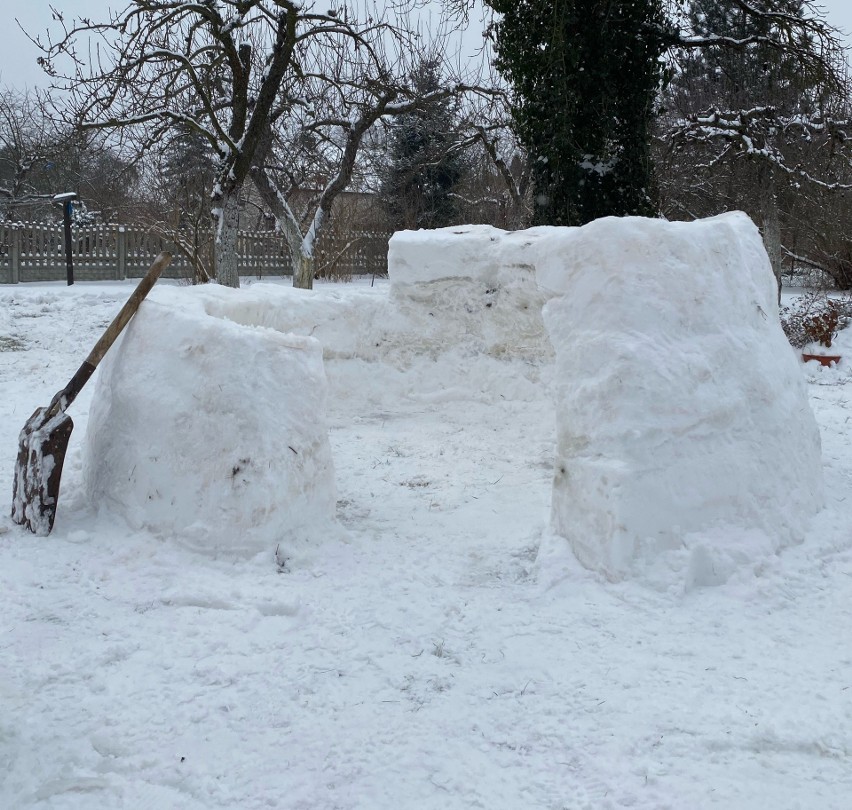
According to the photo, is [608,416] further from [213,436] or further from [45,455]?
[45,455]

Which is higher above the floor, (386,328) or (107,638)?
(386,328)

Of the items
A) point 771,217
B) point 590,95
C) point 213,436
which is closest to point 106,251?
point 590,95

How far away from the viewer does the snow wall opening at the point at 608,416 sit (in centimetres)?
367

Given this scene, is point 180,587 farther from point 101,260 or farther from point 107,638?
point 101,260

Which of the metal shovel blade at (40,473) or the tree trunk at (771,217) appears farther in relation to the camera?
the tree trunk at (771,217)

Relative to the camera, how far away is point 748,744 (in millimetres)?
2549

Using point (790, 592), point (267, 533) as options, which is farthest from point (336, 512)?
point (790, 592)

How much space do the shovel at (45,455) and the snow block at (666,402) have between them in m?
2.22

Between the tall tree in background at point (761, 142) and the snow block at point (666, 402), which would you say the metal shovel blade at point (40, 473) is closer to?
the snow block at point (666, 402)

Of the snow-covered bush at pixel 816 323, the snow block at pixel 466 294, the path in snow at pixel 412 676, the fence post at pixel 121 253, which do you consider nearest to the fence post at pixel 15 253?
the fence post at pixel 121 253

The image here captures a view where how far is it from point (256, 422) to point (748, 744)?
245 centimetres

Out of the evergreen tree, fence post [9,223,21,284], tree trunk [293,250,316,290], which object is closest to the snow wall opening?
tree trunk [293,250,316,290]

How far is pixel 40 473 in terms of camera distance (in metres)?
4.00

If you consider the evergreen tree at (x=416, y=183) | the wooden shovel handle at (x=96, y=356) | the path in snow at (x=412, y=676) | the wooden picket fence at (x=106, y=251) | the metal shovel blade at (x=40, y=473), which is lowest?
the path in snow at (x=412, y=676)
